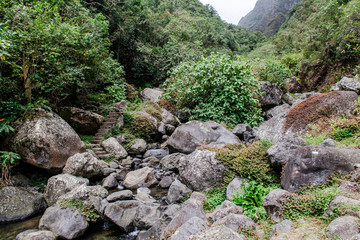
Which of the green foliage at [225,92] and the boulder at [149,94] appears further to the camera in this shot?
the boulder at [149,94]

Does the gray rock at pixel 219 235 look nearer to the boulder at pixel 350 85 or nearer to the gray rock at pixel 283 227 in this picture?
the gray rock at pixel 283 227

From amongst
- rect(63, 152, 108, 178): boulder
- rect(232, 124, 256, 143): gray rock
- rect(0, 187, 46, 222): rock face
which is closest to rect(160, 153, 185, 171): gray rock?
rect(63, 152, 108, 178): boulder

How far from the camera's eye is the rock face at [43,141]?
749 cm

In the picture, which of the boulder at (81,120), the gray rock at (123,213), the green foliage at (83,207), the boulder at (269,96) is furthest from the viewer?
the boulder at (269,96)

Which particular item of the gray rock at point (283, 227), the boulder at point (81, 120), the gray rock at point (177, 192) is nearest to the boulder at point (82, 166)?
the gray rock at point (177, 192)

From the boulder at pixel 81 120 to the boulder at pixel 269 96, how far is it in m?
10.7

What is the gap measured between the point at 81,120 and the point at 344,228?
12.0 m

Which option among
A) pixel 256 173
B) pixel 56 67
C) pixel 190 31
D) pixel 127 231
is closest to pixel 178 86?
pixel 56 67

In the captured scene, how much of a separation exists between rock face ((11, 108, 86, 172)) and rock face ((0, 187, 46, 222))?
132 centimetres

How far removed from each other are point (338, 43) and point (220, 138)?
12.1 meters

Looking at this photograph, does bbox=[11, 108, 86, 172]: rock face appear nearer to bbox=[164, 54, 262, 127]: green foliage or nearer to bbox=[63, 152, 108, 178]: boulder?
bbox=[63, 152, 108, 178]: boulder

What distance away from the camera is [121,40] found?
20.8 meters

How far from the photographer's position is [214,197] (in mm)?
6027

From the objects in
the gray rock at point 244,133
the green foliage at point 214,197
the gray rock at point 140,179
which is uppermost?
the gray rock at point 244,133
